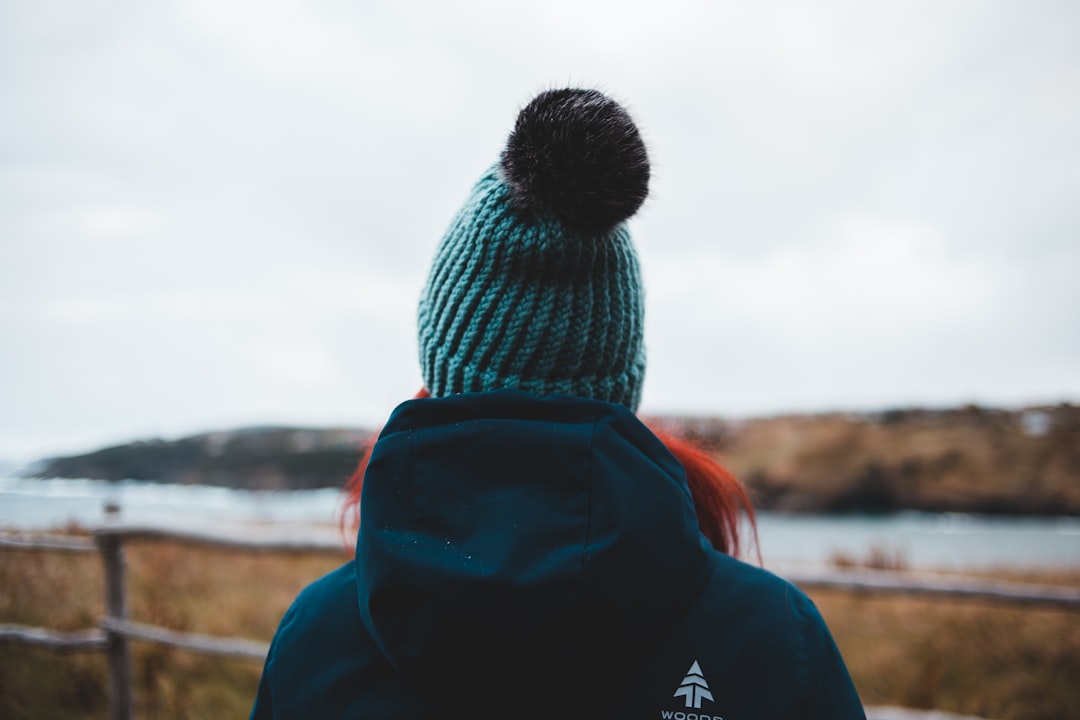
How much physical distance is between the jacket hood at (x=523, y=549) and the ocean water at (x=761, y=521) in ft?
2.69

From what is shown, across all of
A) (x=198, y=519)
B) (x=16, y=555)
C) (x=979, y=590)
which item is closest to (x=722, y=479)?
(x=979, y=590)

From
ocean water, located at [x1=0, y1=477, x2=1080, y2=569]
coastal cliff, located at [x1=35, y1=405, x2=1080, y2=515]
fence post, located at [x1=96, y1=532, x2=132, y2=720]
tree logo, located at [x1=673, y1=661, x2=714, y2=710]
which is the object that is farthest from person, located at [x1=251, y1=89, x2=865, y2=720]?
coastal cliff, located at [x1=35, y1=405, x2=1080, y2=515]

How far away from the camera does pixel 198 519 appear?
394 cm

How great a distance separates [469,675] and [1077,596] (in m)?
3.93

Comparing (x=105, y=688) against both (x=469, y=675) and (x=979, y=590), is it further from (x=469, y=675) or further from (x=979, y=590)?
(x=979, y=590)

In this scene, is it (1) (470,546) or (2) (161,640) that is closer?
(1) (470,546)

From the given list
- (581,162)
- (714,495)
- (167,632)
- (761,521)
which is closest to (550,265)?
(581,162)

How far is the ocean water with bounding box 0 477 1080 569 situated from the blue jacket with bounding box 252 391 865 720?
0.81 m

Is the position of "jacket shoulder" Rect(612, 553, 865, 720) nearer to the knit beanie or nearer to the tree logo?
the tree logo

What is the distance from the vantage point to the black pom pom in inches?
36.2

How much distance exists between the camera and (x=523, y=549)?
755 mm

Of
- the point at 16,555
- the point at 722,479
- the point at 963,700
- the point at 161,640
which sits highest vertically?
the point at 722,479

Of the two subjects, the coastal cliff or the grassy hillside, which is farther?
the grassy hillside

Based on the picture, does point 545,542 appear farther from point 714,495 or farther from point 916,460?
point 916,460
